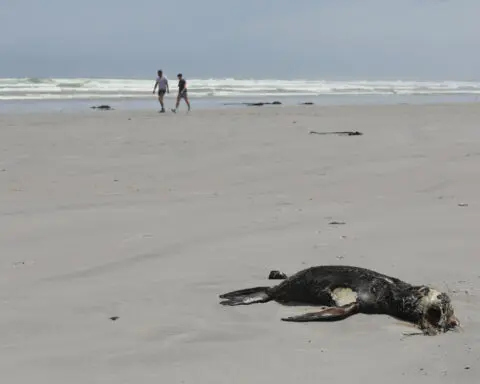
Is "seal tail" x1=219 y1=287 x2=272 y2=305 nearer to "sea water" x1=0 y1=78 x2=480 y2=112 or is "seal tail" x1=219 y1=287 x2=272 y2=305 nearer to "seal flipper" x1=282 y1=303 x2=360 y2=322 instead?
"seal flipper" x1=282 y1=303 x2=360 y2=322

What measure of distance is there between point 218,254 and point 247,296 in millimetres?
1036

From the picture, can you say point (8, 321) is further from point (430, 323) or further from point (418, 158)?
point (418, 158)

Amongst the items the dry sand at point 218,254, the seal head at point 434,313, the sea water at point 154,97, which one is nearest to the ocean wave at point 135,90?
the sea water at point 154,97

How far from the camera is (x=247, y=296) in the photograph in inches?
159

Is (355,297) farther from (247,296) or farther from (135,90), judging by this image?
(135,90)

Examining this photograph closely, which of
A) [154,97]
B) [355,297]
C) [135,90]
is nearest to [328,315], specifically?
[355,297]

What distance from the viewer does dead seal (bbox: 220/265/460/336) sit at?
353cm

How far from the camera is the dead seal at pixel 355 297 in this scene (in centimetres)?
353

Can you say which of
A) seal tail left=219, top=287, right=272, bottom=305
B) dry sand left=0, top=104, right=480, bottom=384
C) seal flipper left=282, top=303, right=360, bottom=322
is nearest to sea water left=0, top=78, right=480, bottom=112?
dry sand left=0, top=104, right=480, bottom=384

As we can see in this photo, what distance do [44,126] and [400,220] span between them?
11158mm

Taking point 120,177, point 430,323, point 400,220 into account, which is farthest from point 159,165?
point 430,323

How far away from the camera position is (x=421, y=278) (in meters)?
4.40

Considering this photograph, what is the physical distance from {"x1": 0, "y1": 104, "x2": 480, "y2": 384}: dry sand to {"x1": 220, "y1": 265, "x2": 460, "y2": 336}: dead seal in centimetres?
8

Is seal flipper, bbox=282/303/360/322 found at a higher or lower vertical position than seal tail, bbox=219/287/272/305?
higher
